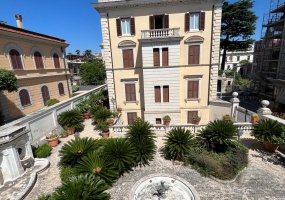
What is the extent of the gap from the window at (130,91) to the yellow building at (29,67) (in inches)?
408

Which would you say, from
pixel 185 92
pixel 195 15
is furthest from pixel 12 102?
pixel 195 15

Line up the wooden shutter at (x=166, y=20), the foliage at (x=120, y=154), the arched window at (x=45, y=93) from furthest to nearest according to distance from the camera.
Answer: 1. the arched window at (x=45, y=93)
2. the wooden shutter at (x=166, y=20)
3. the foliage at (x=120, y=154)

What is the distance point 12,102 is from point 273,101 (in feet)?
107

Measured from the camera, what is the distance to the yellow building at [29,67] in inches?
563

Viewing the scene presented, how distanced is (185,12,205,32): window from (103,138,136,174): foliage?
12162 mm

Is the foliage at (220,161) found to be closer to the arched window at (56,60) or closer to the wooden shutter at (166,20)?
the wooden shutter at (166,20)

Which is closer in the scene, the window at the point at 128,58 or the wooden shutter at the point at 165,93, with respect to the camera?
the wooden shutter at the point at 165,93

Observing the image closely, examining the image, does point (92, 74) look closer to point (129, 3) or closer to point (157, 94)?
point (129, 3)

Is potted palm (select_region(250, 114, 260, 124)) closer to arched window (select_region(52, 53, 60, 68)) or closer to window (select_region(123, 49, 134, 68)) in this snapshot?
window (select_region(123, 49, 134, 68))

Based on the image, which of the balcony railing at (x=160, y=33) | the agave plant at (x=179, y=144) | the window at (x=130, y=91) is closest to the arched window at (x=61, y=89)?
the window at (x=130, y=91)

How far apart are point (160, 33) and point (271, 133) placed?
11.2 meters

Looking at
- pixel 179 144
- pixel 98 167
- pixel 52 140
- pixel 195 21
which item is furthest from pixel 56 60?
pixel 179 144

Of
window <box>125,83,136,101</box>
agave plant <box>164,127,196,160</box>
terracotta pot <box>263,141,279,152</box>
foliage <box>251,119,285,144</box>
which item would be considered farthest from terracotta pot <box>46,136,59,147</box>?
terracotta pot <box>263,141,279,152</box>

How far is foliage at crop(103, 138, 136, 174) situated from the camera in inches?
303
